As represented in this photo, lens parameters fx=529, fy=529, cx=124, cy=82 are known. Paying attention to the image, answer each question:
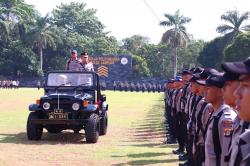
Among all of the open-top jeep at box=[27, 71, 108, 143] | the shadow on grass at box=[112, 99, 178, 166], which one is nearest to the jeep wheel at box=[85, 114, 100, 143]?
the open-top jeep at box=[27, 71, 108, 143]

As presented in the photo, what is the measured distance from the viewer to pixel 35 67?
85.3 meters

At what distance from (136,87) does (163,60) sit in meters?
15.4

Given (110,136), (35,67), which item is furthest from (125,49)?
(110,136)

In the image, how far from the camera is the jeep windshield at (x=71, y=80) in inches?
539

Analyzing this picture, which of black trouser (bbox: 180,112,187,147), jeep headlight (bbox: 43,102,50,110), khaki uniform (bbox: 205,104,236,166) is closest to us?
khaki uniform (bbox: 205,104,236,166)

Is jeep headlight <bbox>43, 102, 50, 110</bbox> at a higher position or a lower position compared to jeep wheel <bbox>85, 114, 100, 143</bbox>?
higher

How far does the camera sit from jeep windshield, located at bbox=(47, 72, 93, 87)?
45.0ft

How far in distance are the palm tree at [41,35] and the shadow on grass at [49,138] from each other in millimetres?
68559

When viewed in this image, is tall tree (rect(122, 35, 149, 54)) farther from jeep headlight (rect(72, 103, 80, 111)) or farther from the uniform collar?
the uniform collar

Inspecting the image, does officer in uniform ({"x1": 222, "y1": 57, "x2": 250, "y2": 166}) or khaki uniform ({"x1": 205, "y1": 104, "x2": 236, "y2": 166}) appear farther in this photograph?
khaki uniform ({"x1": 205, "y1": 104, "x2": 236, "y2": 166})

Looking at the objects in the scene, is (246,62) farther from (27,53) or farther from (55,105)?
(27,53)

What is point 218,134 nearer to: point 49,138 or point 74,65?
point 49,138

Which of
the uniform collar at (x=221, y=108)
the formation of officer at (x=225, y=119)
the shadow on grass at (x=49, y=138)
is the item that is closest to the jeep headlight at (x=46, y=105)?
the shadow on grass at (x=49, y=138)

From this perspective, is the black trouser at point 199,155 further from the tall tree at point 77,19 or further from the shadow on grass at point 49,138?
the tall tree at point 77,19
